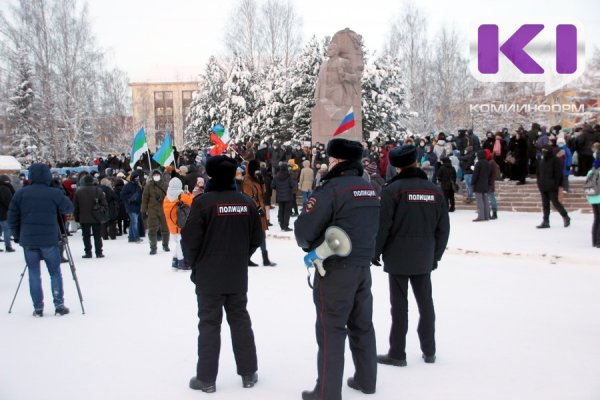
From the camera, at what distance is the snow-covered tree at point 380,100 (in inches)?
1403

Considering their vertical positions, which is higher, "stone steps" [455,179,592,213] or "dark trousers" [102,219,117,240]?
"stone steps" [455,179,592,213]

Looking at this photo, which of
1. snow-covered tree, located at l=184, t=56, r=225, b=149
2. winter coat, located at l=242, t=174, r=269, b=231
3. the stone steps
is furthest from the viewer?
snow-covered tree, located at l=184, t=56, r=225, b=149

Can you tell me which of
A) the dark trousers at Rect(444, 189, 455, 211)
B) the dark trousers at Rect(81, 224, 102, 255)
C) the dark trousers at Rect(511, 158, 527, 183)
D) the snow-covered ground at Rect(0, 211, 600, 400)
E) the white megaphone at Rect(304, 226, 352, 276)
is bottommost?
the snow-covered ground at Rect(0, 211, 600, 400)

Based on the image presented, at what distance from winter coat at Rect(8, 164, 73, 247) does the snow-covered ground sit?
3.23 ft

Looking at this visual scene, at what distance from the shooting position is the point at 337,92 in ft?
81.8

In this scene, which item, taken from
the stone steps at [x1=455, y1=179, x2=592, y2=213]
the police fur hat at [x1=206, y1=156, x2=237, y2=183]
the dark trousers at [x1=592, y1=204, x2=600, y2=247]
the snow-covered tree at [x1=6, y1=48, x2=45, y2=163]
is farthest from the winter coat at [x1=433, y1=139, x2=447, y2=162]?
the snow-covered tree at [x1=6, y1=48, x2=45, y2=163]

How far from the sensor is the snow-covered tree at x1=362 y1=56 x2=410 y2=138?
35625 mm

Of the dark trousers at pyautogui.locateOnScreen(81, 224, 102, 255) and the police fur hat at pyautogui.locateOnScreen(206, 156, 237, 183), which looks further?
the dark trousers at pyautogui.locateOnScreen(81, 224, 102, 255)

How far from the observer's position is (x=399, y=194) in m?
5.31

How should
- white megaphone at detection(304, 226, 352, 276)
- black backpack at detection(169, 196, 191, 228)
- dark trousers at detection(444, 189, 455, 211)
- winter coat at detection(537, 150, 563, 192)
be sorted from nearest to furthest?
1. white megaphone at detection(304, 226, 352, 276)
2. black backpack at detection(169, 196, 191, 228)
3. winter coat at detection(537, 150, 563, 192)
4. dark trousers at detection(444, 189, 455, 211)

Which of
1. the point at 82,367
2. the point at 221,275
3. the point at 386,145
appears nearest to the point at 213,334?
the point at 221,275

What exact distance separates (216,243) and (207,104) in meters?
41.3

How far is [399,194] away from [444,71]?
41869mm

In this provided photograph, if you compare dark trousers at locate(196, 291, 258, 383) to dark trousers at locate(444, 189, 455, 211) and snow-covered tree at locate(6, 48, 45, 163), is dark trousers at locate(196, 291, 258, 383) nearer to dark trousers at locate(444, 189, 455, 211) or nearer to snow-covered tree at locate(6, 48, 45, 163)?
dark trousers at locate(444, 189, 455, 211)
